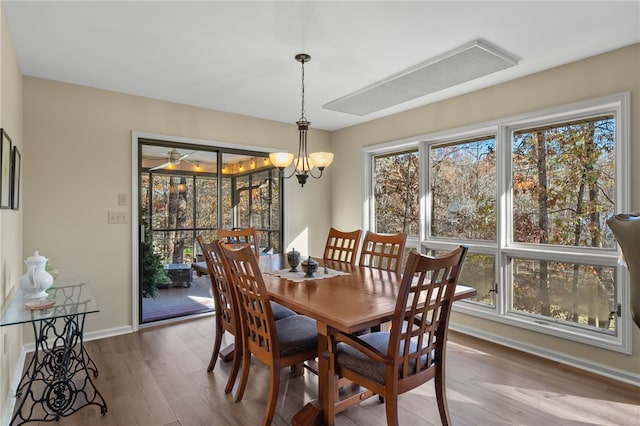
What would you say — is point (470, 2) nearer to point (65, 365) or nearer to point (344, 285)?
point (344, 285)

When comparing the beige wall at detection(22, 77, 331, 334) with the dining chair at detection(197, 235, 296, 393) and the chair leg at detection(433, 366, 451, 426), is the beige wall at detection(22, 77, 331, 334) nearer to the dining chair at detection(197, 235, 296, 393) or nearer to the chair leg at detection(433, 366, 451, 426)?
the dining chair at detection(197, 235, 296, 393)

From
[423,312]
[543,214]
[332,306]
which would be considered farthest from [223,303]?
[543,214]

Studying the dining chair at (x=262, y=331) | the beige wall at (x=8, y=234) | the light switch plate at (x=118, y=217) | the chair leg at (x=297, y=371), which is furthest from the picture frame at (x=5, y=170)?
the chair leg at (x=297, y=371)

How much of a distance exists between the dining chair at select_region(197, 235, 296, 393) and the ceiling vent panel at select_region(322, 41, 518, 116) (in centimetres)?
208

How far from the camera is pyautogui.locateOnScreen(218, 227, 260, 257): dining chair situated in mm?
3495

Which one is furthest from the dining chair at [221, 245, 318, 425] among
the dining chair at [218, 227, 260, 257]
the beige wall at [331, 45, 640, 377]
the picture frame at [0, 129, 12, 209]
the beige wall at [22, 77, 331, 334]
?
the beige wall at [331, 45, 640, 377]

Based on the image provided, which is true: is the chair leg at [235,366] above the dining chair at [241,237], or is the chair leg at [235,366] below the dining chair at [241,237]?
below

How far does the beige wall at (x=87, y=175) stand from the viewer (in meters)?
3.15

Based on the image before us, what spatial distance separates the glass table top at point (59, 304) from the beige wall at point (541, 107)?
3.21 meters

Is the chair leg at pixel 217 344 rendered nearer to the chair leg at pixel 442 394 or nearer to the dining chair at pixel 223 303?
the dining chair at pixel 223 303

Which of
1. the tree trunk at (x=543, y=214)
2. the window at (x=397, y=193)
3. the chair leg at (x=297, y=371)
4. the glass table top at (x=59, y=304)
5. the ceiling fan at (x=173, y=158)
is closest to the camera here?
the glass table top at (x=59, y=304)

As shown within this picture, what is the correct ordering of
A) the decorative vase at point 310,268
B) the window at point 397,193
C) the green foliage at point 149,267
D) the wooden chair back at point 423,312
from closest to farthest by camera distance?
the wooden chair back at point 423,312
the decorative vase at point 310,268
the green foliage at point 149,267
the window at point 397,193

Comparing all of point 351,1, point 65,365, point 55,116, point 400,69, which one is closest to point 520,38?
point 400,69

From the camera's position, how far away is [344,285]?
2258 millimetres
